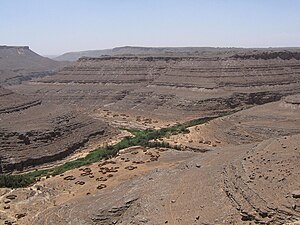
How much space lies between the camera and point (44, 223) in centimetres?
2639

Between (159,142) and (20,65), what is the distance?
128 meters

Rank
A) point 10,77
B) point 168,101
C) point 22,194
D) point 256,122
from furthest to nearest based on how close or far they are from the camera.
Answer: point 10,77
point 168,101
point 256,122
point 22,194

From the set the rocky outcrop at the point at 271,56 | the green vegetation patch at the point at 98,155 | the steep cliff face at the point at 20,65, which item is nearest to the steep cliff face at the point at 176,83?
the rocky outcrop at the point at 271,56

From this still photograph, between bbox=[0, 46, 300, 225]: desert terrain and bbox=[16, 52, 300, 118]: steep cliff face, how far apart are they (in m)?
0.25

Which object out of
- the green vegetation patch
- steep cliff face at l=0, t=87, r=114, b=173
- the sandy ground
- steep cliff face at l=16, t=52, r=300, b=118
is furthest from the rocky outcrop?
the sandy ground

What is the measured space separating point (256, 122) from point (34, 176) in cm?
2544

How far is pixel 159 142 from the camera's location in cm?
4850

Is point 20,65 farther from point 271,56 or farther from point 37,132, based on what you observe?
point 37,132

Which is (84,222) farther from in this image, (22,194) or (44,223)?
(22,194)

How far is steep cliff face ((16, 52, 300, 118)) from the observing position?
2874 inches

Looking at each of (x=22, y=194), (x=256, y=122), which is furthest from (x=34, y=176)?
(x=256, y=122)

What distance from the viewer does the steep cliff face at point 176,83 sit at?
73.0m

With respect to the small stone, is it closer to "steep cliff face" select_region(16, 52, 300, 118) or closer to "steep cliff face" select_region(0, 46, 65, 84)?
"steep cliff face" select_region(16, 52, 300, 118)

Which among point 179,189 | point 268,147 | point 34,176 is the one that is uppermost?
point 268,147
